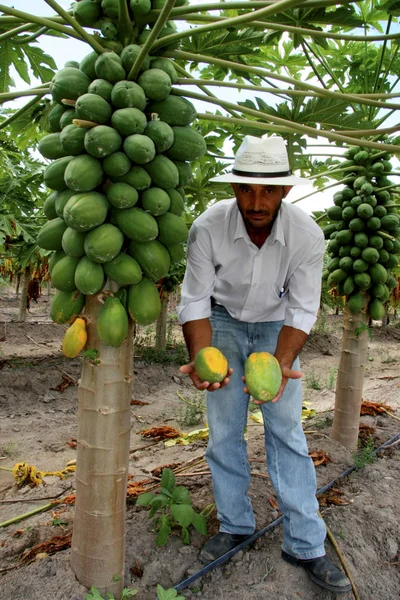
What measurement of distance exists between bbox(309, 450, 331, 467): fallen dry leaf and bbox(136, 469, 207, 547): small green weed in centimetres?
123

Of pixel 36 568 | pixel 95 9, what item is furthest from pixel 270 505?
pixel 95 9

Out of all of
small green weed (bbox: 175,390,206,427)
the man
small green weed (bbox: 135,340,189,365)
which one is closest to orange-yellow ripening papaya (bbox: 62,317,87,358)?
the man

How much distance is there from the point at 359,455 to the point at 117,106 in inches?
112

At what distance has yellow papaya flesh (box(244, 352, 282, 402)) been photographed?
1866mm

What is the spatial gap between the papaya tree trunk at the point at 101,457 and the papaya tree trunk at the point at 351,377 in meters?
2.15

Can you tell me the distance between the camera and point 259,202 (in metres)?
2.04

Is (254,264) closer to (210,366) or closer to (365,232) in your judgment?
(210,366)

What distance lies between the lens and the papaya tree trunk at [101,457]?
1757 millimetres

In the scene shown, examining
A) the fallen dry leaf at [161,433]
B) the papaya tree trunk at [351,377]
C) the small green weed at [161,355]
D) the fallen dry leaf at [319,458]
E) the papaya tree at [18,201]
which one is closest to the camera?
the fallen dry leaf at [319,458]

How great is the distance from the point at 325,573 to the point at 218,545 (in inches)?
17.5

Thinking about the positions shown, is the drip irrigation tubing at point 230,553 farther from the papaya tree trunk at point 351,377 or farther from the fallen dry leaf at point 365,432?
the fallen dry leaf at point 365,432

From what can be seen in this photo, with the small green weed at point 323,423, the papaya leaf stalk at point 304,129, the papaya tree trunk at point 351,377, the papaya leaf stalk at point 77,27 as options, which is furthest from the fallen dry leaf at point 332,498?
the papaya leaf stalk at point 77,27

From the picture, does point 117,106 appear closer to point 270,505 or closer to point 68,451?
point 270,505

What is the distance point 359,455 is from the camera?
3.51 m
